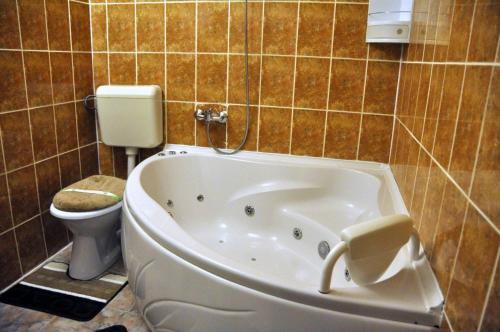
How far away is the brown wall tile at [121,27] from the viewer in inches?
87.1

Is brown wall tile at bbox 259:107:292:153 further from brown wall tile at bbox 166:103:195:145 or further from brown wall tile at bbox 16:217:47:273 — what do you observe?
brown wall tile at bbox 16:217:47:273

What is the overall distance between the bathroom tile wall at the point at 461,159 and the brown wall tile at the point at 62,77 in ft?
6.01

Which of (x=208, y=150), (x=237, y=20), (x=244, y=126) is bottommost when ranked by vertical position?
(x=208, y=150)

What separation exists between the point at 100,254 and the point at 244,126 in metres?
1.05

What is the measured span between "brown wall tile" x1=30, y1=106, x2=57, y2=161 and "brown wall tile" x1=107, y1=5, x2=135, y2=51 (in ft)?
1.82

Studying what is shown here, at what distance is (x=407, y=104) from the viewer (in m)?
1.67

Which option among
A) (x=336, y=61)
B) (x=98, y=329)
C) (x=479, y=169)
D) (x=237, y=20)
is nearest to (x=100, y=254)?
(x=98, y=329)

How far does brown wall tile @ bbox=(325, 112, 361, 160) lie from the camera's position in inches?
81.7

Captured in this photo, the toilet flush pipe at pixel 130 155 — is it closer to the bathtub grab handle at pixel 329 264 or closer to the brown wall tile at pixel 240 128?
the brown wall tile at pixel 240 128

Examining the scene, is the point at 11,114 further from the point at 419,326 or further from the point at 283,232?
the point at 419,326

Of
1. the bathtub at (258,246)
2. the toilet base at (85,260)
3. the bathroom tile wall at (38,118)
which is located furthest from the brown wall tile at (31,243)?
the bathtub at (258,246)

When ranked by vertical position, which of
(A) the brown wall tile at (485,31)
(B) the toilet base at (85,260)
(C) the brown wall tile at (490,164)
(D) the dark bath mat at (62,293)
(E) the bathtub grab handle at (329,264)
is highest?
(A) the brown wall tile at (485,31)

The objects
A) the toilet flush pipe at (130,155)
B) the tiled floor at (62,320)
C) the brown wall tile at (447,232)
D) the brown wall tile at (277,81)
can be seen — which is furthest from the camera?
the toilet flush pipe at (130,155)

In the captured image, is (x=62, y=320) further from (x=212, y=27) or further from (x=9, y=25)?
(x=212, y=27)
